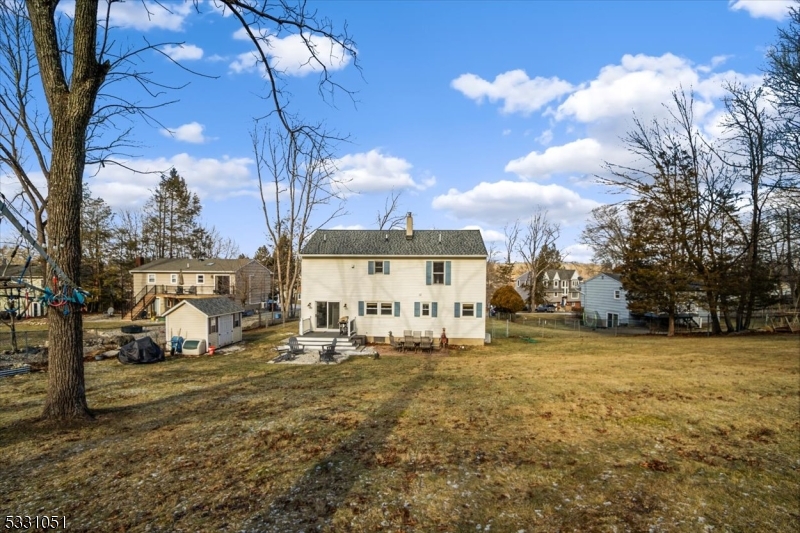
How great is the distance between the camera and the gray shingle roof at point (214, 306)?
21125 mm

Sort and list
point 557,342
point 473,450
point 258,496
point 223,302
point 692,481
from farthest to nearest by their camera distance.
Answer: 1. point 557,342
2. point 223,302
3. point 473,450
4. point 692,481
5. point 258,496

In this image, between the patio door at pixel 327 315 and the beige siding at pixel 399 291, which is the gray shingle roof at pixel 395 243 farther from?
the patio door at pixel 327 315

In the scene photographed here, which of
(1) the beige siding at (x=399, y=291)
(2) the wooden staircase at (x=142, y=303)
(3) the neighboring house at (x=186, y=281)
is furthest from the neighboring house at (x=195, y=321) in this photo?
(2) the wooden staircase at (x=142, y=303)

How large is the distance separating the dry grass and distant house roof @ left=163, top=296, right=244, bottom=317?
6.80 metres

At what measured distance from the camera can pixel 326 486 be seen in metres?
6.20

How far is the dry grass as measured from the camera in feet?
17.8

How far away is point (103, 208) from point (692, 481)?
177ft

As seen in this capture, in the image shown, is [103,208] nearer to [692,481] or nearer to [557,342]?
[557,342]

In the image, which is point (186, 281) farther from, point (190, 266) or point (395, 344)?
point (395, 344)

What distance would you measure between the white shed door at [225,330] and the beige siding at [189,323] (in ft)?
5.21

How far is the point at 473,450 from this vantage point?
7.68 meters

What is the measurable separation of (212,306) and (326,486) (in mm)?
18529

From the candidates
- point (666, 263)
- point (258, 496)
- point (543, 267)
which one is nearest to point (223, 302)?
point (258, 496)

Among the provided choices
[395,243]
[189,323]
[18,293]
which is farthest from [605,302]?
[18,293]
